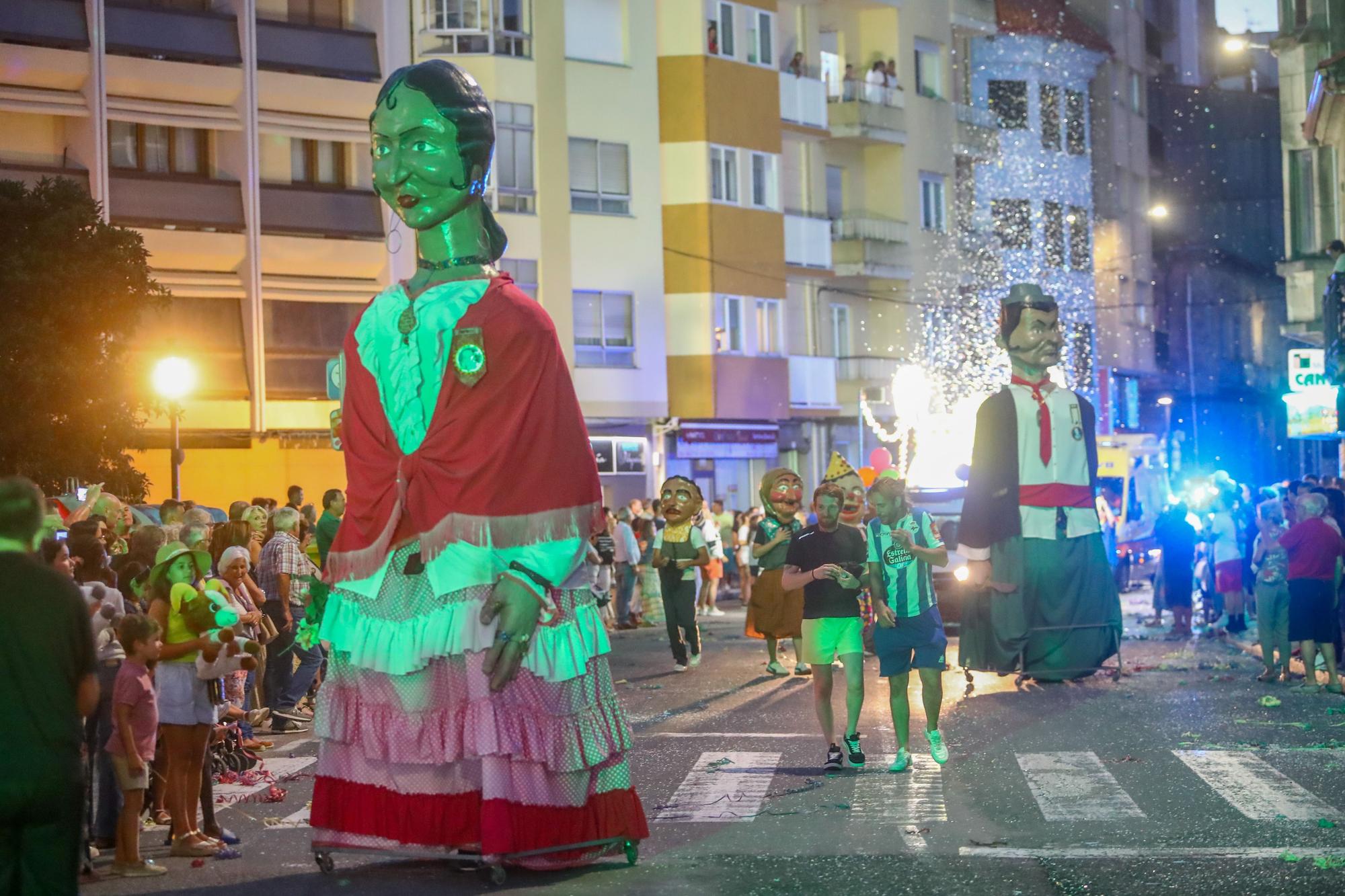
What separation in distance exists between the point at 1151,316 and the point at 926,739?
4819 centimetres

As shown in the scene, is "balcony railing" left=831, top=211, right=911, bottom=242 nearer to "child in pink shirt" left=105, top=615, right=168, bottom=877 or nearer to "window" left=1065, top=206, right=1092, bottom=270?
"window" left=1065, top=206, right=1092, bottom=270

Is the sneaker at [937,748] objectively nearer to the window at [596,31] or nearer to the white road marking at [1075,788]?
the white road marking at [1075,788]

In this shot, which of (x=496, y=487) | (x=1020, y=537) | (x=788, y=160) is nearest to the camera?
(x=1020, y=537)

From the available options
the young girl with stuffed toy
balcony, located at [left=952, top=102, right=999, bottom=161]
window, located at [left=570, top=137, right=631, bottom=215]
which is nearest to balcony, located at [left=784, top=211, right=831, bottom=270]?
window, located at [left=570, top=137, right=631, bottom=215]

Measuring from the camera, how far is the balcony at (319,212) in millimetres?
34844

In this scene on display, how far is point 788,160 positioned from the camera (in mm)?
45188

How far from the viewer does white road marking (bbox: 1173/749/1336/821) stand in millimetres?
10172

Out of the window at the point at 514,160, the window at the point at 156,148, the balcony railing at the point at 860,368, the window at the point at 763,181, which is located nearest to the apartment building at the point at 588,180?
the window at the point at 514,160

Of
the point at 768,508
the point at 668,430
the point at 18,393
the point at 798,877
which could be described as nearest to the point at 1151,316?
the point at 668,430

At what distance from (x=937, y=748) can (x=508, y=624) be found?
5.55 meters

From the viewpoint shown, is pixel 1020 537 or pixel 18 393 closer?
pixel 1020 537

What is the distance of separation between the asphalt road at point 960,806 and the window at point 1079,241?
Result: 125 ft

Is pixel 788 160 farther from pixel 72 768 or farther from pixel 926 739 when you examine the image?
pixel 72 768

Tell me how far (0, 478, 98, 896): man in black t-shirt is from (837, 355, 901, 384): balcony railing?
4133 centimetres
